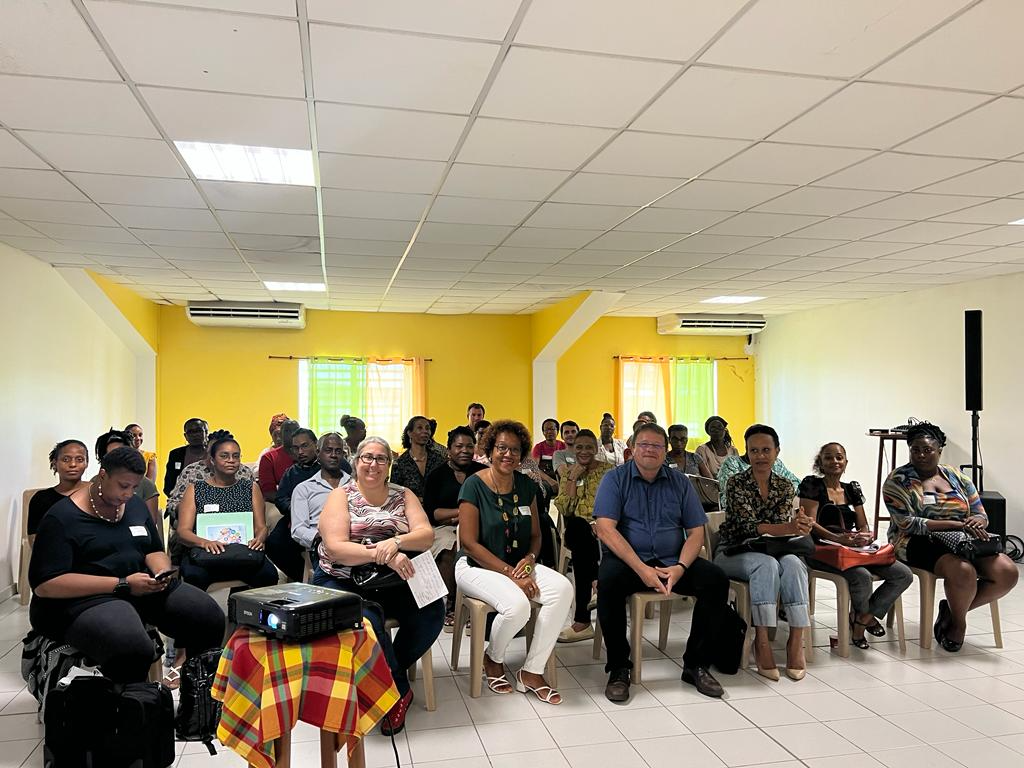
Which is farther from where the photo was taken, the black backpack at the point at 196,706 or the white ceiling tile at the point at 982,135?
the white ceiling tile at the point at 982,135

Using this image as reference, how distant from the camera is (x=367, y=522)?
3.32m

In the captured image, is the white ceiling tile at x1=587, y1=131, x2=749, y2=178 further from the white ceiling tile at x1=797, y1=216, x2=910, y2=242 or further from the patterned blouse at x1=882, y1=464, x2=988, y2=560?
the patterned blouse at x1=882, y1=464, x2=988, y2=560

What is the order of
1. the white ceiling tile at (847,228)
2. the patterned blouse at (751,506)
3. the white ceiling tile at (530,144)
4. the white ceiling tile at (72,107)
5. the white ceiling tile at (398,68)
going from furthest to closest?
the white ceiling tile at (847,228)
the patterned blouse at (751,506)
the white ceiling tile at (530,144)
the white ceiling tile at (72,107)
the white ceiling tile at (398,68)

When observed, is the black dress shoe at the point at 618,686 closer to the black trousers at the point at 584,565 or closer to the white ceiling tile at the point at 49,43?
the black trousers at the point at 584,565

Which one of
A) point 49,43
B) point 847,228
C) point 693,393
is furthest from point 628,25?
point 693,393

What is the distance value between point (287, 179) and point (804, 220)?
10.4 ft

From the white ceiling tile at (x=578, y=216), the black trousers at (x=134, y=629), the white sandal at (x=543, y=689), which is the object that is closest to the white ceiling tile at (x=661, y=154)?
the white ceiling tile at (x=578, y=216)

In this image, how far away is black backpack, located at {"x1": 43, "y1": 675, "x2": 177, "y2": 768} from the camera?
2.45 meters

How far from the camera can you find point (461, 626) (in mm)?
3766

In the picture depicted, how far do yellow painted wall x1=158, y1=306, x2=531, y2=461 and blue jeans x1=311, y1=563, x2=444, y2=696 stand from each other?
645 cm

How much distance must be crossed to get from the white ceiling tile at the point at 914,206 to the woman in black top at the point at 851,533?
4.78 feet

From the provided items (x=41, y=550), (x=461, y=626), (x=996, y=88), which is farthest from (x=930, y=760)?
(x=41, y=550)

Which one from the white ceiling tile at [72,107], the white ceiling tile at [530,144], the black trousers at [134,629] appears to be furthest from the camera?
the white ceiling tile at [530,144]

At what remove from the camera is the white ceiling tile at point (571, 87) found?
249 cm
